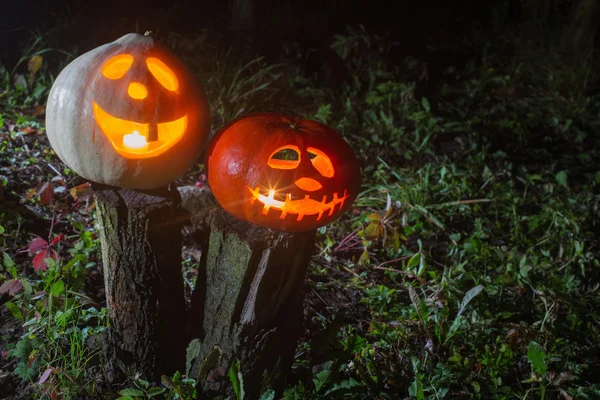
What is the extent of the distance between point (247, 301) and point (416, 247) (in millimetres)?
1989

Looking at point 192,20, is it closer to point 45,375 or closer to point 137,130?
point 137,130

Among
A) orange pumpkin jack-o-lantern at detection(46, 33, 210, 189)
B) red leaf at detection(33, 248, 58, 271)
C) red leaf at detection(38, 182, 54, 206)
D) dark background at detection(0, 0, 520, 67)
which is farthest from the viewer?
dark background at detection(0, 0, 520, 67)

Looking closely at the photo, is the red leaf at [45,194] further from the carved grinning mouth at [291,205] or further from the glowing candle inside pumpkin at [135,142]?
the carved grinning mouth at [291,205]

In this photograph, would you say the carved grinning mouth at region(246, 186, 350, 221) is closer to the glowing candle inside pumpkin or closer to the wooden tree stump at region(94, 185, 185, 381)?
the wooden tree stump at region(94, 185, 185, 381)

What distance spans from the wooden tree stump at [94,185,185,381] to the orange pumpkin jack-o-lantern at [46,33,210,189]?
0.11m

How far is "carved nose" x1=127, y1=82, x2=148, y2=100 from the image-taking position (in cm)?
200

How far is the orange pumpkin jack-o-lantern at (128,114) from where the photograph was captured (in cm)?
200

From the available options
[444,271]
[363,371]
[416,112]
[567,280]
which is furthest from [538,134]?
[363,371]

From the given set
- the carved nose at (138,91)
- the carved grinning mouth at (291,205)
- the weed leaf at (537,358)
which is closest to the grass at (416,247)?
the weed leaf at (537,358)

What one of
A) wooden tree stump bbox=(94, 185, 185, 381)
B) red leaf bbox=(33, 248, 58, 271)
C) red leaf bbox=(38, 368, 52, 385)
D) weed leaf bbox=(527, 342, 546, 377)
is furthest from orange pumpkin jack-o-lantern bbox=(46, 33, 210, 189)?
weed leaf bbox=(527, 342, 546, 377)

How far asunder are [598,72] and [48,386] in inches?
272

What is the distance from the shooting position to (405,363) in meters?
2.75

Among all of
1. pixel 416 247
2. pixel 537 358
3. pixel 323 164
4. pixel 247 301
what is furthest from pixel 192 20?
pixel 537 358

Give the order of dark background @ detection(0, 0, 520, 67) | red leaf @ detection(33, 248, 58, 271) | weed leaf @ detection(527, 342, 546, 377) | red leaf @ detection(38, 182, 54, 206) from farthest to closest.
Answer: dark background @ detection(0, 0, 520, 67), red leaf @ detection(38, 182, 54, 206), red leaf @ detection(33, 248, 58, 271), weed leaf @ detection(527, 342, 546, 377)
